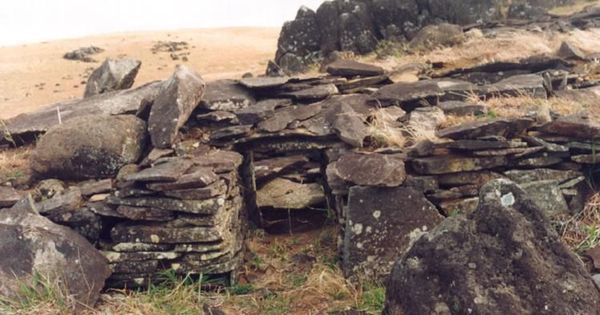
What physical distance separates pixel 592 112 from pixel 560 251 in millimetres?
5034

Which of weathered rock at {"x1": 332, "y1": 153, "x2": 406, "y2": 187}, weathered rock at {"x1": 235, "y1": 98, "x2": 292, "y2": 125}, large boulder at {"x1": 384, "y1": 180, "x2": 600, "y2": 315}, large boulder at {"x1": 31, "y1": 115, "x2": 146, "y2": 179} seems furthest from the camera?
weathered rock at {"x1": 235, "y1": 98, "x2": 292, "y2": 125}

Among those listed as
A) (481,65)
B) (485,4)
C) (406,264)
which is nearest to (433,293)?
(406,264)

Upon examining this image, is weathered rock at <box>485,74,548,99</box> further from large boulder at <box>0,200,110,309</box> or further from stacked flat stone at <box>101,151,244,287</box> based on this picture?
large boulder at <box>0,200,110,309</box>

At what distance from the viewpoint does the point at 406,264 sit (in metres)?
4.25

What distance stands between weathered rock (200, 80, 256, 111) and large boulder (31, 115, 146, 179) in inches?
54.3

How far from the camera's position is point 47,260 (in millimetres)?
5973

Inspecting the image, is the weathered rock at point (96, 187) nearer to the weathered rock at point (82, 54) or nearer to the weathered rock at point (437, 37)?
the weathered rock at point (437, 37)

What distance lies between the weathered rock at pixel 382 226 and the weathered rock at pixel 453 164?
47 centimetres

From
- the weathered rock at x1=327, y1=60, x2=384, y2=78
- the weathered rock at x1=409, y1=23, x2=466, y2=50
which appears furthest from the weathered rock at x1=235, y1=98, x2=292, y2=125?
the weathered rock at x1=409, y1=23, x2=466, y2=50

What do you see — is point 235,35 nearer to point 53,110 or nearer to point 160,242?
point 53,110

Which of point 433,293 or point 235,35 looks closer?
point 433,293

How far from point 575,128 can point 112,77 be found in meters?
8.52

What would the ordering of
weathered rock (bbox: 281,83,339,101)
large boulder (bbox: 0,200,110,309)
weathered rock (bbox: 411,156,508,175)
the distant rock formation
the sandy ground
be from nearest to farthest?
large boulder (bbox: 0,200,110,309) → weathered rock (bbox: 411,156,508,175) → weathered rock (bbox: 281,83,339,101) → the distant rock formation → the sandy ground

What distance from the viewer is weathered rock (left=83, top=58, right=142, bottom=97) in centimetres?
1136
